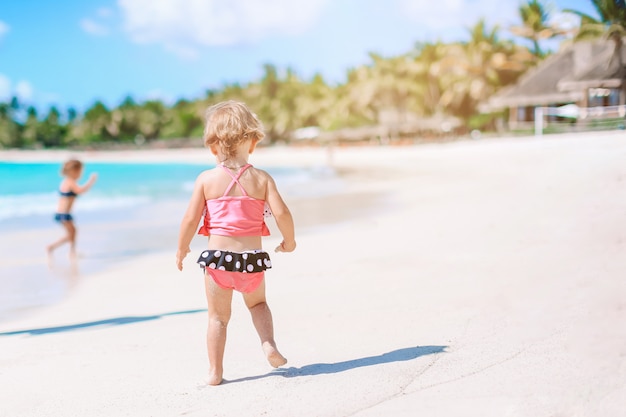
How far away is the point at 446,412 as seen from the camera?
262cm

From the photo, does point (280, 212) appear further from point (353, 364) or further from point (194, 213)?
point (353, 364)

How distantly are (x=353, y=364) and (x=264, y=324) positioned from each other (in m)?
0.51

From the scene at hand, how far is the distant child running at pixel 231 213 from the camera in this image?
10.1 ft

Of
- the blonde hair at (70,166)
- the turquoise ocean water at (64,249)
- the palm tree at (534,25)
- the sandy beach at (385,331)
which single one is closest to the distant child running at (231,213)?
the sandy beach at (385,331)

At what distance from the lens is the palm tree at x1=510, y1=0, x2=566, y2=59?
144 feet

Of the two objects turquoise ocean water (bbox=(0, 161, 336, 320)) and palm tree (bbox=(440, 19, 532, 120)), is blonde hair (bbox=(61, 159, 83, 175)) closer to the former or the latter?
turquoise ocean water (bbox=(0, 161, 336, 320))

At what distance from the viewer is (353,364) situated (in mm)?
3320

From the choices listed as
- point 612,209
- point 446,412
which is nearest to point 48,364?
point 446,412

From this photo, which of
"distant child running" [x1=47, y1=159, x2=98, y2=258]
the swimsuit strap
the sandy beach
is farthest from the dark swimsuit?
the swimsuit strap

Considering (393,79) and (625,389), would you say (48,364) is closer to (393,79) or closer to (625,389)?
(625,389)

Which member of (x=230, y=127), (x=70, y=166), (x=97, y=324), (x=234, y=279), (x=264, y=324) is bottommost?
(x=97, y=324)

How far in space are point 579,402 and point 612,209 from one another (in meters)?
2.60

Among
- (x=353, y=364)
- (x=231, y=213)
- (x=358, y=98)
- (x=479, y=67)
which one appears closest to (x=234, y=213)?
(x=231, y=213)

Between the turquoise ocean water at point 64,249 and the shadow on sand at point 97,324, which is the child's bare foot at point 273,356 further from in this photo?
the turquoise ocean water at point 64,249
